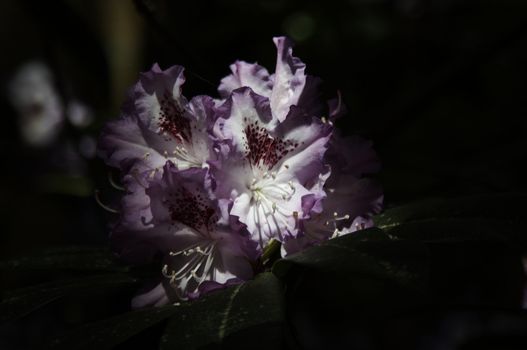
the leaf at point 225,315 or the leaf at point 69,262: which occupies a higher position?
the leaf at point 69,262

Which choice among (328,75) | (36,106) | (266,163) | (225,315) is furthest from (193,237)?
(36,106)

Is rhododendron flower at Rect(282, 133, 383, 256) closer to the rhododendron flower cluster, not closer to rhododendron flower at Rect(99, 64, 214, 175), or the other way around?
the rhododendron flower cluster

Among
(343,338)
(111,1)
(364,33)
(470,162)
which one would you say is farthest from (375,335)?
(111,1)

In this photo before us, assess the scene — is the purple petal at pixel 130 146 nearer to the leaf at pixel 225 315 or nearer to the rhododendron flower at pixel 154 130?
the rhododendron flower at pixel 154 130

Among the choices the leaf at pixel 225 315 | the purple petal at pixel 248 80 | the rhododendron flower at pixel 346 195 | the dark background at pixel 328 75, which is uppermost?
the dark background at pixel 328 75

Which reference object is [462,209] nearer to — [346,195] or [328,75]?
[346,195]

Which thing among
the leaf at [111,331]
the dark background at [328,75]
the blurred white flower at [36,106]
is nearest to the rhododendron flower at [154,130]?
the leaf at [111,331]
